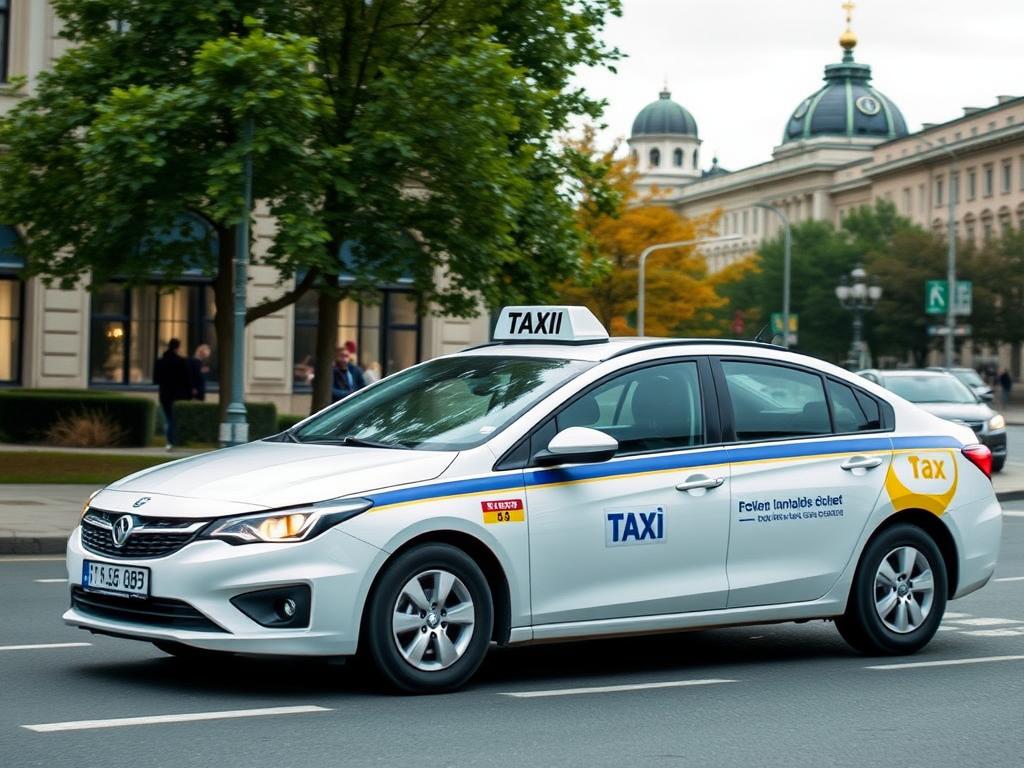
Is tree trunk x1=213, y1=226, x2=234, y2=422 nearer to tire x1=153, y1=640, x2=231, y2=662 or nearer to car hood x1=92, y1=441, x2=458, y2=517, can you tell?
tire x1=153, y1=640, x2=231, y2=662

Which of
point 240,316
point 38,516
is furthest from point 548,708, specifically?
point 240,316

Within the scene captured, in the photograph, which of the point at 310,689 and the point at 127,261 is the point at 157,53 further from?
the point at 310,689

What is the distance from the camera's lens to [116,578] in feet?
26.0

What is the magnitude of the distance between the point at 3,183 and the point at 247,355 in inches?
634

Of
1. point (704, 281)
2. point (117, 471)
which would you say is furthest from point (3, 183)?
point (704, 281)

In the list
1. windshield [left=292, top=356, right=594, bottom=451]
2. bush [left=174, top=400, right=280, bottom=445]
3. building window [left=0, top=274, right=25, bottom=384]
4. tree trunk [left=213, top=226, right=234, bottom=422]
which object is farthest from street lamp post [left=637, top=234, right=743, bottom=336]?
windshield [left=292, top=356, right=594, bottom=451]

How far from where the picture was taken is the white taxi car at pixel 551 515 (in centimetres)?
771

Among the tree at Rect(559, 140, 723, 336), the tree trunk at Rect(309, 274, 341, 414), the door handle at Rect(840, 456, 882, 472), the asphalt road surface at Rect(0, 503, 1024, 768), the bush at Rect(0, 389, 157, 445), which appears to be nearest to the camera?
the asphalt road surface at Rect(0, 503, 1024, 768)

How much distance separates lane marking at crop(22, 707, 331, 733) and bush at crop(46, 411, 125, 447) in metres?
22.7

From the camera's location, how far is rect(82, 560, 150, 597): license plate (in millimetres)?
7766

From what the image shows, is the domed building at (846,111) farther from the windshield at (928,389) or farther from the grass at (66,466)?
the grass at (66,466)

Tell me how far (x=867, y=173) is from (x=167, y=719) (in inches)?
4776

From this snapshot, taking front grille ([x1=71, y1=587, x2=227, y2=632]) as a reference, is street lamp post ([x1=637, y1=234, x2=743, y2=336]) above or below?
above

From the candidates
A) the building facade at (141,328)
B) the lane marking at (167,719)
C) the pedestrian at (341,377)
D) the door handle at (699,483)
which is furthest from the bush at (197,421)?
the lane marking at (167,719)
